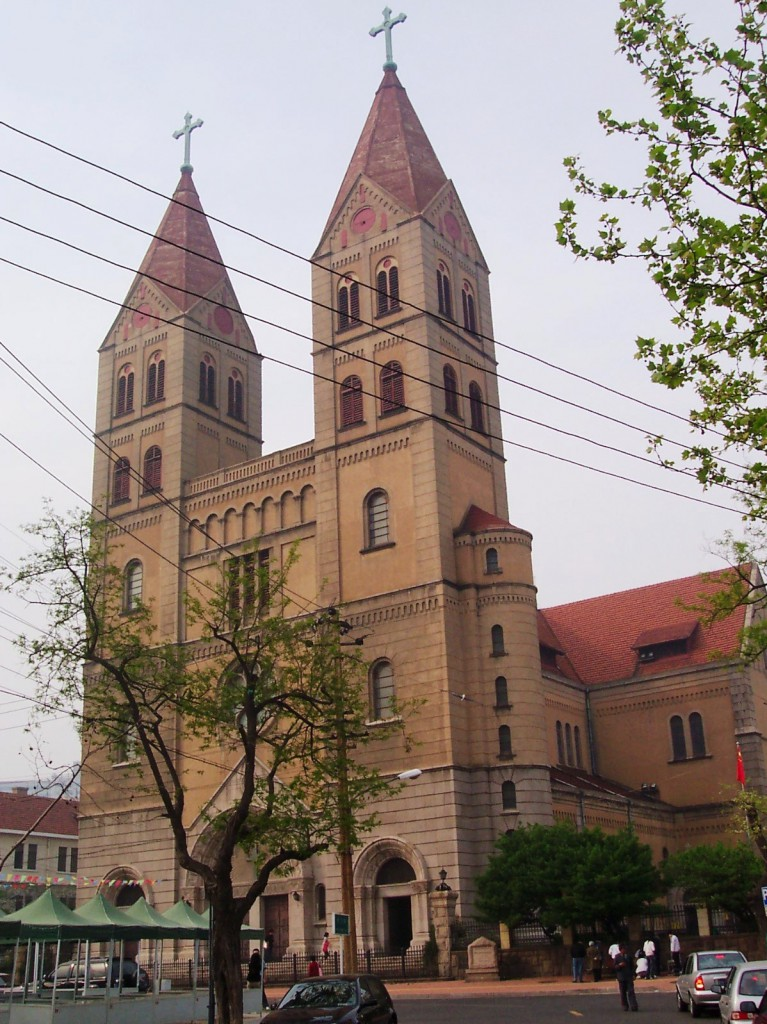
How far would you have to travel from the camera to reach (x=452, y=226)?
53.4m

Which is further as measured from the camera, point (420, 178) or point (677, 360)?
point (420, 178)

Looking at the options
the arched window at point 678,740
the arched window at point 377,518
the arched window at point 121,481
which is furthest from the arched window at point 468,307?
the arched window at point 678,740

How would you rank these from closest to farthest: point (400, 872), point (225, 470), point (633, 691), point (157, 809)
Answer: point (400, 872)
point (157, 809)
point (225, 470)
point (633, 691)

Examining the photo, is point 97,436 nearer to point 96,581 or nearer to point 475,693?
point 475,693

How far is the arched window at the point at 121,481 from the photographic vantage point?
55.6 metres

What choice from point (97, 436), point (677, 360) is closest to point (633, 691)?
point (97, 436)

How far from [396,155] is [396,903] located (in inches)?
1301

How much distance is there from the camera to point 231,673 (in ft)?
87.3

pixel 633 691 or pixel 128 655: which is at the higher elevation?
pixel 633 691

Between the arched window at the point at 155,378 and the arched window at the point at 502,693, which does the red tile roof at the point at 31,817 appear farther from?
the arched window at the point at 502,693

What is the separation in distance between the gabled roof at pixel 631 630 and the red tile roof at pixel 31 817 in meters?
30.1

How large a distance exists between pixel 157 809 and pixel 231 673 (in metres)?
24.3

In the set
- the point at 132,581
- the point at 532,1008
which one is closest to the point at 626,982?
A: the point at 532,1008

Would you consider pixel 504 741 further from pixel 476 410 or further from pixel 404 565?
pixel 476 410
